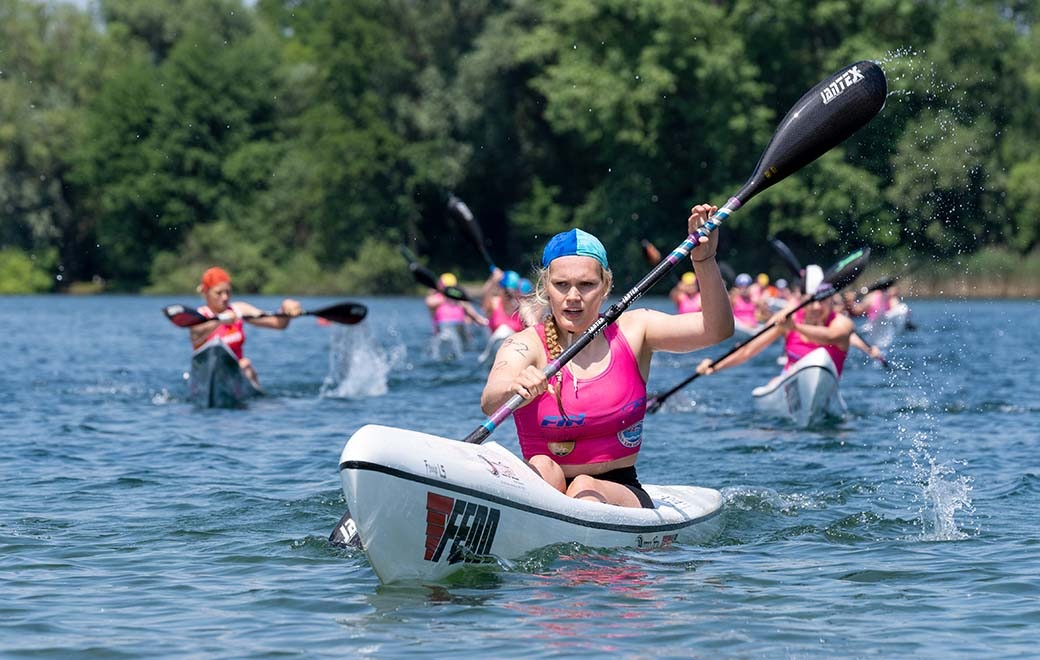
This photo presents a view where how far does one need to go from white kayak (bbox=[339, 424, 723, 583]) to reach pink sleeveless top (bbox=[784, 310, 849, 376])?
710 centimetres

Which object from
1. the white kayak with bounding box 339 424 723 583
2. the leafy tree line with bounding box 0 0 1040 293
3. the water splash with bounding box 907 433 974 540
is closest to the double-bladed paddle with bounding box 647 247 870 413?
the water splash with bounding box 907 433 974 540

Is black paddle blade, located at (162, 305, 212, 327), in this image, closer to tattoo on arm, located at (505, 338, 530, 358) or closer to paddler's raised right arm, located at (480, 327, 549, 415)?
paddler's raised right arm, located at (480, 327, 549, 415)

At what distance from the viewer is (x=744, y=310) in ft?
76.4

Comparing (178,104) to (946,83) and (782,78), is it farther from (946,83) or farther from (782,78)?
(946,83)

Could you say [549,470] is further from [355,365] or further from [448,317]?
[448,317]

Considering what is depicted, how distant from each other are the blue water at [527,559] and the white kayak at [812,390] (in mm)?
248

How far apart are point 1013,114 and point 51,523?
131 ft

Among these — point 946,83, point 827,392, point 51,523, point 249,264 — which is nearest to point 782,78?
point 946,83

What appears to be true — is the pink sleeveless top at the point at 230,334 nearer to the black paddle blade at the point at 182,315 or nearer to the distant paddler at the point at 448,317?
the black paddle blade at the point at 182,315

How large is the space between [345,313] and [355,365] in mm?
2249

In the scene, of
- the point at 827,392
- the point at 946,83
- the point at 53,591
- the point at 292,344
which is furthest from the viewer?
the point at 946,83

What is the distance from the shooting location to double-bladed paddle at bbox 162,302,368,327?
13242 mm

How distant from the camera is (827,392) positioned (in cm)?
1281

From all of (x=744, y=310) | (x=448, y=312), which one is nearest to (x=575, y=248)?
(x=448, y=312)
